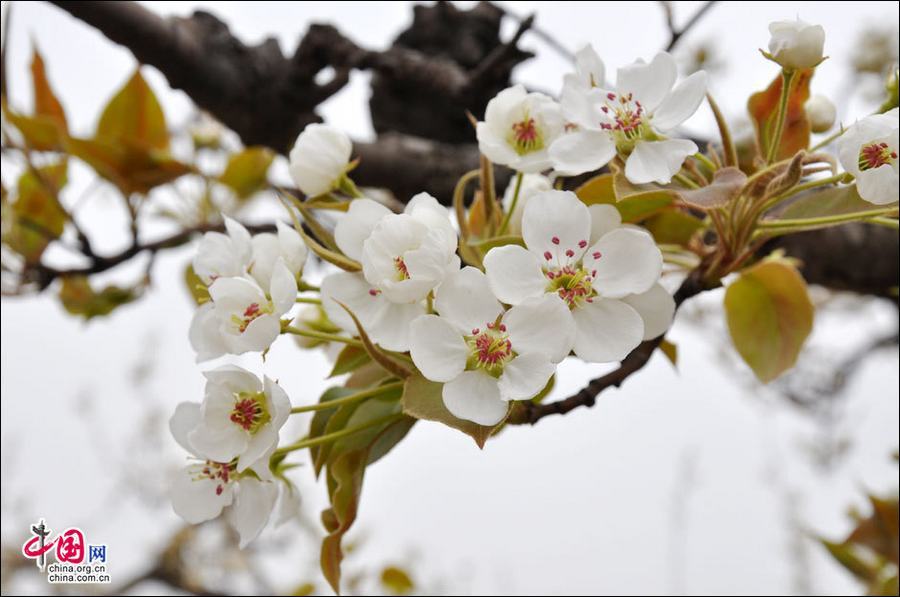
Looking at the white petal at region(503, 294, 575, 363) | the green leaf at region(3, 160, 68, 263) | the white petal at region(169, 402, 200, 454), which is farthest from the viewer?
the green leaf at region(3, 160, 68, 263)

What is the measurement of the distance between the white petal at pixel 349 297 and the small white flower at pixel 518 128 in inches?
4.2

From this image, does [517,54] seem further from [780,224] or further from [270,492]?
[270,492]

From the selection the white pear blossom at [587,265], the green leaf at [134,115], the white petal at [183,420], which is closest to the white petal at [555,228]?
the white pear blossom at [587,265]

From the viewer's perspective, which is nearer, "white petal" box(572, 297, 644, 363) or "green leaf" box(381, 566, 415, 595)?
"white petal" box(572, 297, 644, 363)

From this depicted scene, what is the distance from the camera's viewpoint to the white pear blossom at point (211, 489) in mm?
468

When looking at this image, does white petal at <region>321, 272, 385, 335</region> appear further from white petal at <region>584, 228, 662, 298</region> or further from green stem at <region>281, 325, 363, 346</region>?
white petal at <region>584, 228, 662, 298</region>

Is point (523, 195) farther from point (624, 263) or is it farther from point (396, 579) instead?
point (396, 579)

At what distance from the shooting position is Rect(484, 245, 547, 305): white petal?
1.28ft

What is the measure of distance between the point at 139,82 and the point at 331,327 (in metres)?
0.58

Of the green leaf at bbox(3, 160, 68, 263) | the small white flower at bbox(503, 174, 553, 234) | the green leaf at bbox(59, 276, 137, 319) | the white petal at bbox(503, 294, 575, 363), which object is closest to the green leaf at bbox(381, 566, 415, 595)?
the green leaf at bbox(59, 276, 137, 319)

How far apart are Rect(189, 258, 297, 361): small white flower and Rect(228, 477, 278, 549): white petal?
8 centimetres

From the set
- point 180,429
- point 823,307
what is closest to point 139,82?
point 180,429

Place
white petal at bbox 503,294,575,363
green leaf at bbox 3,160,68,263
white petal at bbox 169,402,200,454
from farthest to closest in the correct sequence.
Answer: green leaf at bbox 3,160,68,263, white petal at bbox 169,402,200,454, white petal at bbox 503,294,575,363

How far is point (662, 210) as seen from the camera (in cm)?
55
